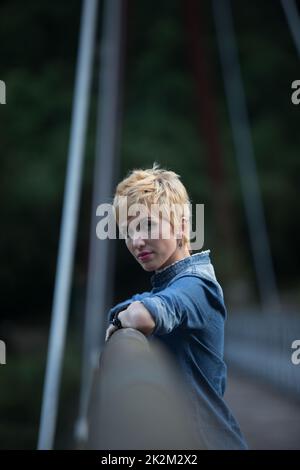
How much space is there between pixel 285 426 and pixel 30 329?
15454 millimetres

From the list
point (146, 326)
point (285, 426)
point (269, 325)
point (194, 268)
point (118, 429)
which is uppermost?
point (269, 325)

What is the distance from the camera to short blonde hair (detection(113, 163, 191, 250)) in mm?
1481

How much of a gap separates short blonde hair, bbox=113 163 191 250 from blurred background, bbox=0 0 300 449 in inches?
537

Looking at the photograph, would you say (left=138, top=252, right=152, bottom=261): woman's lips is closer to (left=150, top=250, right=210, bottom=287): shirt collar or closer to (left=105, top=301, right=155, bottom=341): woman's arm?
(left=150, top=250, right=210, bottom=287): shirt collar

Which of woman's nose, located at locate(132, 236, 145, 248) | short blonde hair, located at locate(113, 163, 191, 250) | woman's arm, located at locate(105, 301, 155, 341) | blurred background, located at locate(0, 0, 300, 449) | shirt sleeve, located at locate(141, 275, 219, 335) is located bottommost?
woman's arm, located at locate(105, 301, 155, 341)

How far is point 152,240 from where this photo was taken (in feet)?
4.89

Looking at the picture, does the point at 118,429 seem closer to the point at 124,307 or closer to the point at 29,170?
the point at 124,307

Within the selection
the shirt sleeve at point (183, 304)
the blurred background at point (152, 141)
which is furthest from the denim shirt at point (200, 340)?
the blurred background at point (152, 141)

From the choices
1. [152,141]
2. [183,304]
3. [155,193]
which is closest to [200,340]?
[183,304]

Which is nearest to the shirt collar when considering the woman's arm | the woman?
the woman

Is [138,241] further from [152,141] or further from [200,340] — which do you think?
[152,141]

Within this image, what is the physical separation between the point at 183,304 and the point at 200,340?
9 centimetres

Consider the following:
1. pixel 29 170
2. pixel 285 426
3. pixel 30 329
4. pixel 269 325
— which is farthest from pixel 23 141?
pixel 285 426

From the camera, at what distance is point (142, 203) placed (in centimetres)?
148
